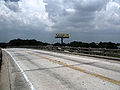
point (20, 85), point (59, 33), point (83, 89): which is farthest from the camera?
point (59, 33)

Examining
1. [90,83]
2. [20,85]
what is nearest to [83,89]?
[90,83]

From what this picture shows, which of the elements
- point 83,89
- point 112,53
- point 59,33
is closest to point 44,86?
point 83,89

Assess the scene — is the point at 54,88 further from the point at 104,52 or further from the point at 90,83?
the point at 104,52

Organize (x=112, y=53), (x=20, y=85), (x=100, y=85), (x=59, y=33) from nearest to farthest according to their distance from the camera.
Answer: (x=100, y=85), (x=20, y=85), (x=112, y=53), (x=59, y=33)

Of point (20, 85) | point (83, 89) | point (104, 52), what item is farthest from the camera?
point (104, 52)

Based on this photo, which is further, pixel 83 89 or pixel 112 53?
pixel 112 53

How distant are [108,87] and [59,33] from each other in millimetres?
65624

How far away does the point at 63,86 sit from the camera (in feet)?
19.7

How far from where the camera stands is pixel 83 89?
5.55 metres

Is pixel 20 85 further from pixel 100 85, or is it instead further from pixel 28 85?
pixel 100 85

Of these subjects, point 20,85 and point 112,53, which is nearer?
point 20,85

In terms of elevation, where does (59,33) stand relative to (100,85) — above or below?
above

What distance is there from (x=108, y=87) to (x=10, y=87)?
431 centimetres

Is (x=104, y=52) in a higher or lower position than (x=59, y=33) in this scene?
lower
